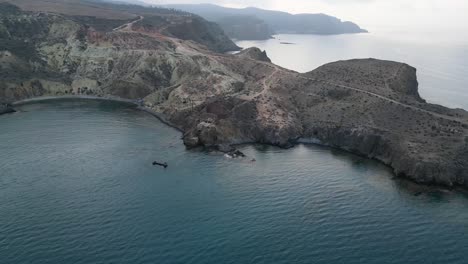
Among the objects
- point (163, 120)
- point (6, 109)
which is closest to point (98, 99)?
point (6, 109)

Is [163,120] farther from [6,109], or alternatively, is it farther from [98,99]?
[6,109]

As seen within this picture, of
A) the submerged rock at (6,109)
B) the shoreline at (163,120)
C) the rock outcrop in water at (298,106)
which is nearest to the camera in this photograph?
the shoreline at (163,120)

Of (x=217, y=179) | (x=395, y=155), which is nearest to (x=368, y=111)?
(x=395, y=155)

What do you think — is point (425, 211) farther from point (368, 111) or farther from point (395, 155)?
point (368, 111)

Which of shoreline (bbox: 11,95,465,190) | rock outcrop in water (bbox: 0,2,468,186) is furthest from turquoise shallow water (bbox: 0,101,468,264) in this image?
rock outcrop in water (bbox: 0,2,468,186)

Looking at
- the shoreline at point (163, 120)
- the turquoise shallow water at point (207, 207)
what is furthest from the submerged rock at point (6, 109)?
the turquoise shallow water at point (207, 207)

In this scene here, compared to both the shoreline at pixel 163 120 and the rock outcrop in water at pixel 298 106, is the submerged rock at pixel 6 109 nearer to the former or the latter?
the shoreline at pixel 163 120

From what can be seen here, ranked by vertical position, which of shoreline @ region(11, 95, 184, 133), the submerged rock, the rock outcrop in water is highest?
the rock outcrop in water

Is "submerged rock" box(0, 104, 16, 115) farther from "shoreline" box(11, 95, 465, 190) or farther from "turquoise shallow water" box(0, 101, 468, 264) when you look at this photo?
"turquoise shallow water" box(0, 101, 468, 264)
